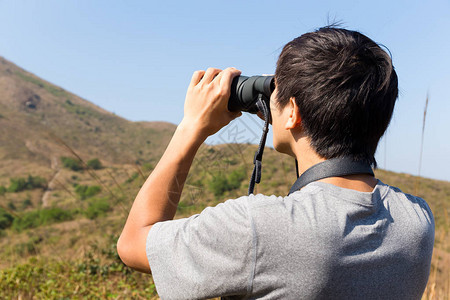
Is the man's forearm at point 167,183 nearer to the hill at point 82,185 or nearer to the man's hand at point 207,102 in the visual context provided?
the man's hand at point 207,102

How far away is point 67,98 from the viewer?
79.0 m

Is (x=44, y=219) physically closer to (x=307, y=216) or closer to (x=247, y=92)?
(x=247, y=92)

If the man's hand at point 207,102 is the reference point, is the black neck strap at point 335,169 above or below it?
below

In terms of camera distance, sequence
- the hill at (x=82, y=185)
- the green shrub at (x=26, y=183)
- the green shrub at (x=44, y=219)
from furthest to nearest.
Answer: the green shrub at (x=26, y=183) < the green shrub at (x=44, y=219) < the hill at (x=82, y=185)

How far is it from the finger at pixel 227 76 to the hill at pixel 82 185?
697mm

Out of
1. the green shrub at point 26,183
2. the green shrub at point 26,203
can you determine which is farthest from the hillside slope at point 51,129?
the green shrub at point 26,203

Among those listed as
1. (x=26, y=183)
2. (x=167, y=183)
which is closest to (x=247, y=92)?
(x=167, y=183)

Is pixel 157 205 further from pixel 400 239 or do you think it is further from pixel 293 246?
pixel 400 239

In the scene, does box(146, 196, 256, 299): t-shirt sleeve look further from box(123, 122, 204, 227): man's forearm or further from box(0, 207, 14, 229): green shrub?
box(0, 207, 14, 229): green shrub

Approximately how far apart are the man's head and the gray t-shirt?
0.48ft

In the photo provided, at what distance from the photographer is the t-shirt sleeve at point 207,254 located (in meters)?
0.80

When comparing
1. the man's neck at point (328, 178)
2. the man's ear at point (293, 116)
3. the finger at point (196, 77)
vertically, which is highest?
the finger at point (196, 77)

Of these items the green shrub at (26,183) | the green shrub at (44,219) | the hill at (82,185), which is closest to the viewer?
the hill at (82,185)

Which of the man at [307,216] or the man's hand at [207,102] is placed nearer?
the man at [307,216]
